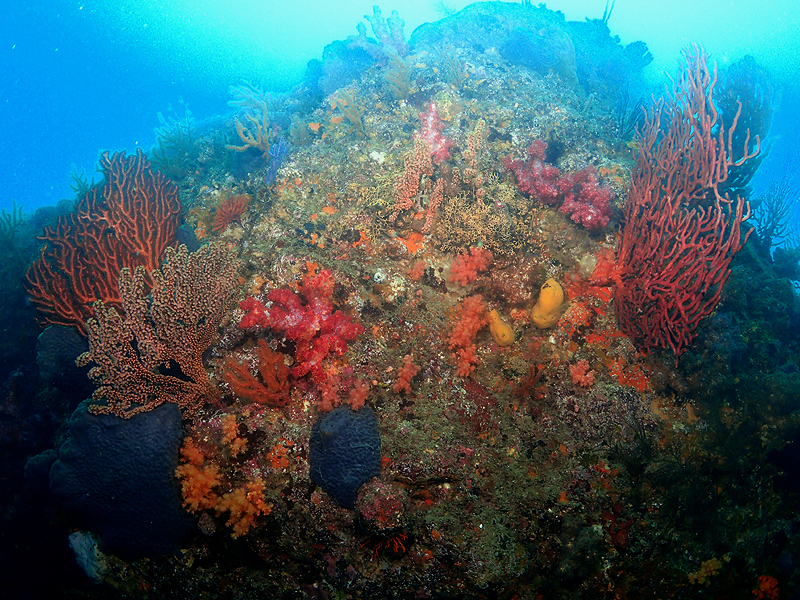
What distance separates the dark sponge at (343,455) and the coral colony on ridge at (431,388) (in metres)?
0.03

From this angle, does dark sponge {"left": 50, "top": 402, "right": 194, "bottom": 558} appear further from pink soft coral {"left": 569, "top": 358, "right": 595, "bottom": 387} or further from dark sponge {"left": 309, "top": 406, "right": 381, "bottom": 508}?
pink soft coral {"left": 569, "top": 358, "right": 595, "bottom": 387}

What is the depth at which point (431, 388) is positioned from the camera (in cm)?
425

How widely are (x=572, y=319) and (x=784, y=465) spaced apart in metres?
2.86

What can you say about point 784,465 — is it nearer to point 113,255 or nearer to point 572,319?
point 572,319

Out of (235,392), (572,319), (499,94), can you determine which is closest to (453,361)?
(572,319)

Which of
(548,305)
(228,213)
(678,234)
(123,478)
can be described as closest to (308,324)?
(123,478)

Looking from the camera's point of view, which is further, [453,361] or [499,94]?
[499,94]

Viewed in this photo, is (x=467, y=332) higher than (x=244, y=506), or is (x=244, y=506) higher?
(x=467, y=332)

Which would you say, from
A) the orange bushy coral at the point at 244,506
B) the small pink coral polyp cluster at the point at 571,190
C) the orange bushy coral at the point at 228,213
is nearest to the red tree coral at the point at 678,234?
the small pink coral polyp cluster at the point at 571,190

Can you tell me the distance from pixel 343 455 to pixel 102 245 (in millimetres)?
4611

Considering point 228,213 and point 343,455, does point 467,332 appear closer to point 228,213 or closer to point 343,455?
point 343,455

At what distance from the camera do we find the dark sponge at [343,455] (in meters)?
3.52

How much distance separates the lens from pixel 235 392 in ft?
13.2

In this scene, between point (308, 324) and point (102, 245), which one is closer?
point (308, 324)
